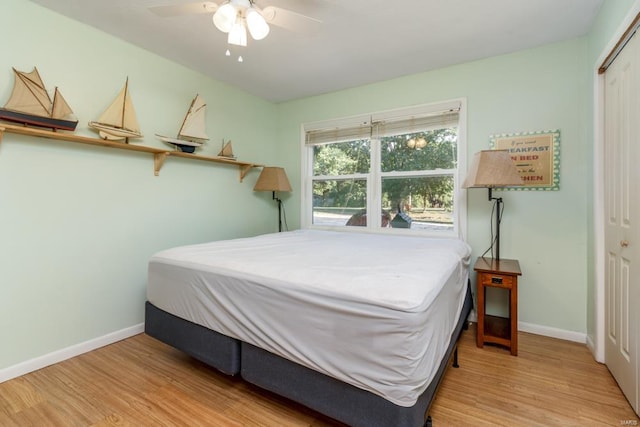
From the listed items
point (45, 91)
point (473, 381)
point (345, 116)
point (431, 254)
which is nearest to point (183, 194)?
point (45, 91)

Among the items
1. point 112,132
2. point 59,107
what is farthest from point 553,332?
point 59,107

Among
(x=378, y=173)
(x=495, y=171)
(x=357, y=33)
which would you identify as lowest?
(x=495, y=171)

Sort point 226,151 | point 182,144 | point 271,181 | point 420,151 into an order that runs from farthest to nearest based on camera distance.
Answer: point 271,181 → point 226,151 → point 420,151 → point 182,144

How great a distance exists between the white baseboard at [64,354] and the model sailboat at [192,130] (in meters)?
1.65

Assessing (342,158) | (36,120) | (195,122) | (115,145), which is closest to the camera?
(36,120)

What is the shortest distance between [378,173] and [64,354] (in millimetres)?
3097

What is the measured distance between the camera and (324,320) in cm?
126

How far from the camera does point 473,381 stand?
1832mm

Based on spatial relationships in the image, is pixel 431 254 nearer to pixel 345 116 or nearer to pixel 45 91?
pixel 345 116

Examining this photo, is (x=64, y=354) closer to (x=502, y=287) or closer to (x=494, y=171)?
(x=502, y=287)

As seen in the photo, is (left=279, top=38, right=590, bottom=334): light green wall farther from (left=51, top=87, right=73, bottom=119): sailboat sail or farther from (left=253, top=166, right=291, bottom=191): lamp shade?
(left=51, top=87, right=73, bottom=119): sailboat sail

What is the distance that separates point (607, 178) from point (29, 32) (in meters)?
3.96

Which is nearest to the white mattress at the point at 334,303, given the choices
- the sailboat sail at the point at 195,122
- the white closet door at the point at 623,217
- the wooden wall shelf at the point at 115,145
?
the white closet door at the point at 623,217

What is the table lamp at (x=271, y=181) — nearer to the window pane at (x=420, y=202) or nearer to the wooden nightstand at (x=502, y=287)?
the window pane at (x=420, y=202)
